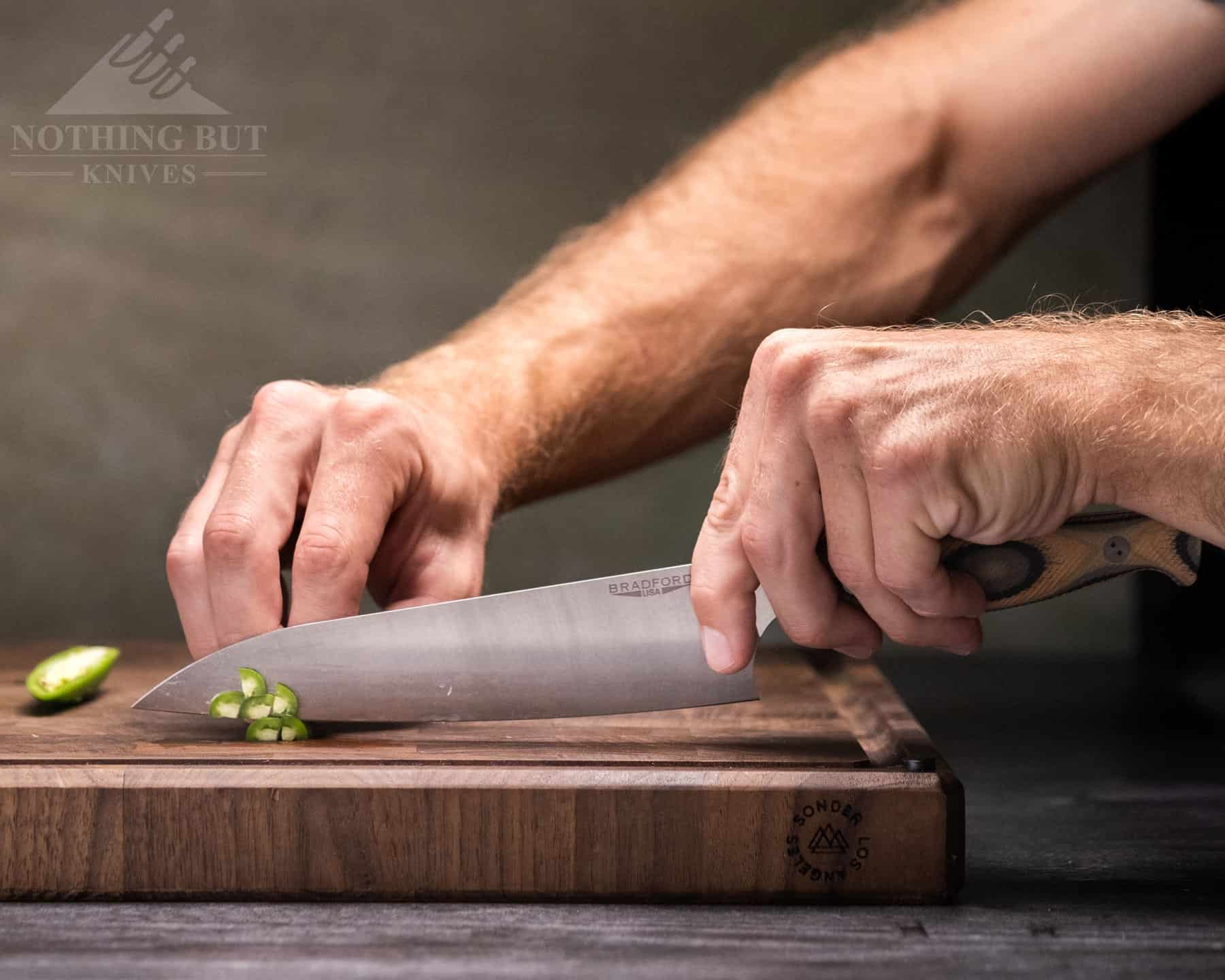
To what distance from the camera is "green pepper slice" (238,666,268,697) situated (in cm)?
108

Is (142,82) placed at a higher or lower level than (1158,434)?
higher

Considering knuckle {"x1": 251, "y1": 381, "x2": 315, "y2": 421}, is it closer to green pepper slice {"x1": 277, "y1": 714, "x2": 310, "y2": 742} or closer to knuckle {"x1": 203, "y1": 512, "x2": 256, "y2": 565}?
knuckle {"x1": 203, "y1": 512, "x2": 256, "y2": 565}

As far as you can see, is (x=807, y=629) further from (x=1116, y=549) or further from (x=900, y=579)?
(x=1116, y=549)

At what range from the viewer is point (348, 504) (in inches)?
45.4

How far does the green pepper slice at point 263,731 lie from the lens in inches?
41.1

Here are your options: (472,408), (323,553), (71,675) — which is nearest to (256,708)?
(323,553)

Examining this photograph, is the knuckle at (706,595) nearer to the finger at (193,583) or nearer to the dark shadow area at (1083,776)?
the dark shadow area at (1083,776)

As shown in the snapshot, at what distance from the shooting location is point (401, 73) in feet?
8.66

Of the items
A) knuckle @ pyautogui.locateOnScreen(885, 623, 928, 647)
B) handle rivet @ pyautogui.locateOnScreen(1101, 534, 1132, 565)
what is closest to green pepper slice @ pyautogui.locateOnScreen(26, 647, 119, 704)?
knuckle @ pyautogui.locateOnScreen(885, 623, 928, 647)

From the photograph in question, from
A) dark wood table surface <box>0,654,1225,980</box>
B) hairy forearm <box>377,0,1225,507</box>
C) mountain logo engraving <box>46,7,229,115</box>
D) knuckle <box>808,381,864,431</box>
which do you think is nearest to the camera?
dark wood table surface <box>0,654,1225,980</box>

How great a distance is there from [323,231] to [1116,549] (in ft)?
6.72

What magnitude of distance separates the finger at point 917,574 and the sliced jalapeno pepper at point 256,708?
0.52 meters

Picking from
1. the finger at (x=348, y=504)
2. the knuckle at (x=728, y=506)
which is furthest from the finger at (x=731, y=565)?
the finger at (x=348, y=504)

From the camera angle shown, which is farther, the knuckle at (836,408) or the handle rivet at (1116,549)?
the handle rivet at (1116,549)
